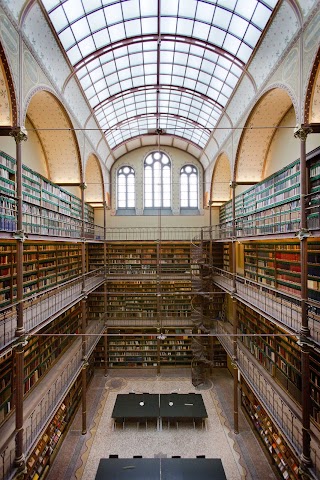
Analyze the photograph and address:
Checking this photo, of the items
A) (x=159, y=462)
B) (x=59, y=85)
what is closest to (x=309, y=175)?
(x=59, y=85)

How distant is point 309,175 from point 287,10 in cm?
309

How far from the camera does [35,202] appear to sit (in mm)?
7422

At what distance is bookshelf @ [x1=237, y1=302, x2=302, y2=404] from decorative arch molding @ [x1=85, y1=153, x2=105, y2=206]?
754 cm

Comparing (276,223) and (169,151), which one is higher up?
(169,151)

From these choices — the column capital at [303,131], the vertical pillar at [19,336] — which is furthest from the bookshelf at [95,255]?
the column capital at [303,131]

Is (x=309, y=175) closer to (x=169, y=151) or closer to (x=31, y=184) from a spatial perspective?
(x=31, y=184)

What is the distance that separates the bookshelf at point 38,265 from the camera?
6.11 metres

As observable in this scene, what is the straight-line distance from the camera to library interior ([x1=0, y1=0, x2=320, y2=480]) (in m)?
5.03

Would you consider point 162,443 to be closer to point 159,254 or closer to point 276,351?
point 276,351

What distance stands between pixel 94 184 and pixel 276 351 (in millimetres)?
9372

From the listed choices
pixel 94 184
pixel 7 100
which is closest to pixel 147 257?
pixel 94 184

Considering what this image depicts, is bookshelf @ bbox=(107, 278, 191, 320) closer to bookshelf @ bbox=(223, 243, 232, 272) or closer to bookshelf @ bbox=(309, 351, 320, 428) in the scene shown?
bookshelf @ bbox=(223, 243, 232, 272)

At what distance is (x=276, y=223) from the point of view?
23.6ft

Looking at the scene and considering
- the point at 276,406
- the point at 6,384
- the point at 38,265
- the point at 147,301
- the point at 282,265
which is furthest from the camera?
the point at 147,301
